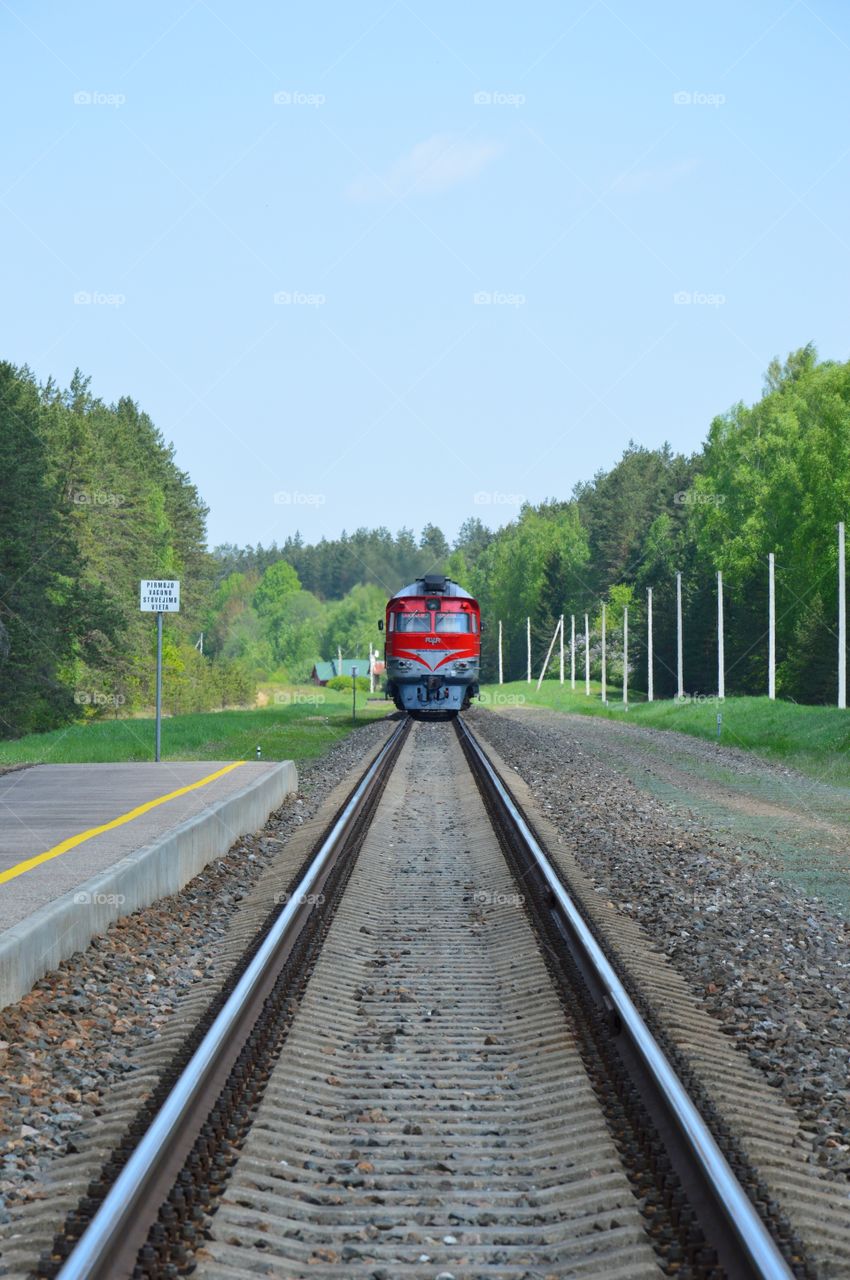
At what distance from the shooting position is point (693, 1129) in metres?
4.88

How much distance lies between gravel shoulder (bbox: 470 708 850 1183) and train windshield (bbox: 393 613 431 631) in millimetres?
11065

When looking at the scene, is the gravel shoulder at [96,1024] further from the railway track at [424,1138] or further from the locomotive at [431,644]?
the locomotive at [431,644]

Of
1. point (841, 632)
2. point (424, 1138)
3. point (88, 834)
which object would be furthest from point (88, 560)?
point (424, 1138)

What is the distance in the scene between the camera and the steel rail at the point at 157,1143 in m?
3.91

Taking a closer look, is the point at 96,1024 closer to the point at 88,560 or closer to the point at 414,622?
the point at 414,622

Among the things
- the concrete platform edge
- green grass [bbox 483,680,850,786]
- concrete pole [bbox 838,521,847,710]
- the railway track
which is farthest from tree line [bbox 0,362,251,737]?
the railway track

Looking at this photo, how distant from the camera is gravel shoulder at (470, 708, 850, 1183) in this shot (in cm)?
649

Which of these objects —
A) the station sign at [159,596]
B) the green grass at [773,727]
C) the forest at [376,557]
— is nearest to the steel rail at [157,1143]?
the station sign at [159,596]

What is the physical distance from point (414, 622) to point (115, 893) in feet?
88.4

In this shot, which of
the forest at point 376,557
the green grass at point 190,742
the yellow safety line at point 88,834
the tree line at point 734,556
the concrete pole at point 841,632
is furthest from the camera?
the tree line at point 734,556

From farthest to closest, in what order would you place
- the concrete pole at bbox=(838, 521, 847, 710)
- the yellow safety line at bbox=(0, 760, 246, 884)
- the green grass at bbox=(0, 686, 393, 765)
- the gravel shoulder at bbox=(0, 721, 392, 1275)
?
1. the concrete pole at bbox=(838, 521, 847, 710)
2. the green grass at bbox=(0, 686, 393, 765)
3. the yellow safety line at bbox=(0, 760, 246, 884)
4. the gravel shoulder at bbox=(0, 721, 392, 1275)

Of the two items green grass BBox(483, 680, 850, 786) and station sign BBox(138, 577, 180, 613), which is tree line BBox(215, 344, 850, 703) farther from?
station sign BBox(138, 577, 180, 613)

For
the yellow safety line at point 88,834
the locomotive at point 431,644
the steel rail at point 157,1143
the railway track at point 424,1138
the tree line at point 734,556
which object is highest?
the tree line at point 734,556

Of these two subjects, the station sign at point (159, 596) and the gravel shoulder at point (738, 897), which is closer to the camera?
→ the gravel shoulder at point (738, 897)
